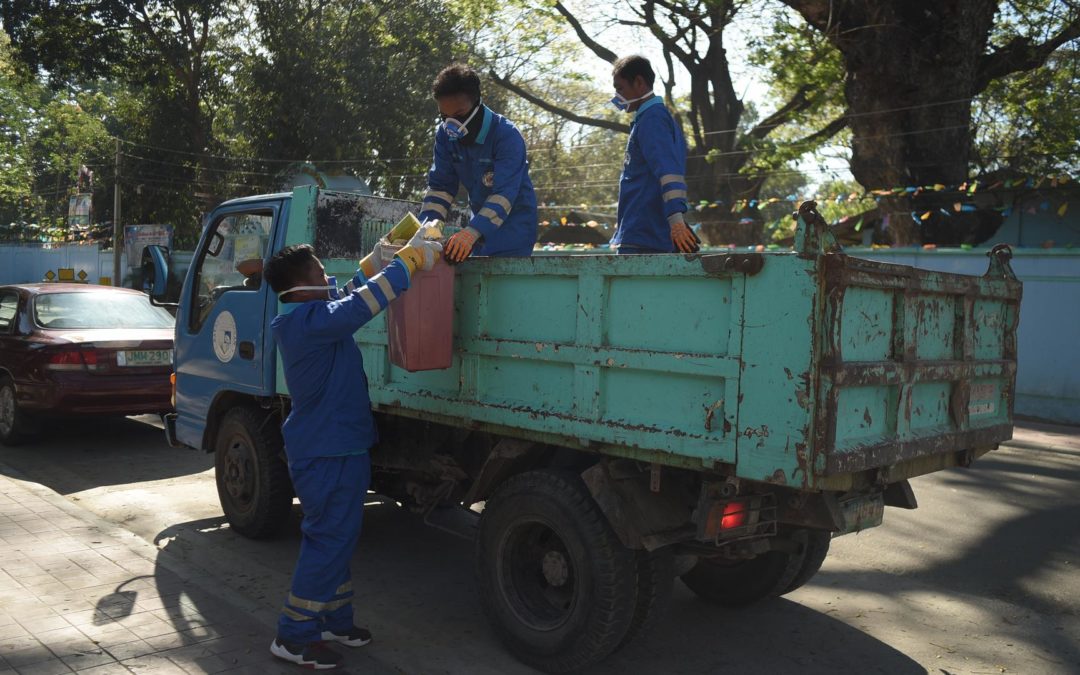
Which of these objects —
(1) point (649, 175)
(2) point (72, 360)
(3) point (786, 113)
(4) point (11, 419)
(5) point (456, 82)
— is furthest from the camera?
(3) point (786, 113)

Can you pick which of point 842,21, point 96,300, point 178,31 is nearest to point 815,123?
point 842,21

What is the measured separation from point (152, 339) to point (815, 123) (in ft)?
63.8

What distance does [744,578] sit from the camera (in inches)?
172

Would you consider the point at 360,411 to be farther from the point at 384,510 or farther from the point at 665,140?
the point at 384,510

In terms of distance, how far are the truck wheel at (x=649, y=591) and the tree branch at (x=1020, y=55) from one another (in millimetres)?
14125

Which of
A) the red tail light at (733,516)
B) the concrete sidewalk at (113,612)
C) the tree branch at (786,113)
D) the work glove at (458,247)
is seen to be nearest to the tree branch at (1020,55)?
the tree branch at (786,113)

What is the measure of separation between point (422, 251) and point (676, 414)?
4.08 ft

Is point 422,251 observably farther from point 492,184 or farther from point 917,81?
point 917,81

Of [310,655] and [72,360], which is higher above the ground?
[72,360]

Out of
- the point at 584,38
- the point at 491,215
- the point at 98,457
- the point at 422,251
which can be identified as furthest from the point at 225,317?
the point at 584,38

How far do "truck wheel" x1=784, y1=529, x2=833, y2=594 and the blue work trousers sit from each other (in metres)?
2.17

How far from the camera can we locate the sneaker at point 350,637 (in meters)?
3.76

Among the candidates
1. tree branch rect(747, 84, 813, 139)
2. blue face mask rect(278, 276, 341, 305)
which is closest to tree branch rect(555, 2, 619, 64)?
tree branch rect(747, 84, 813, 139)

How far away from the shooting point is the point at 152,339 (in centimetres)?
791
